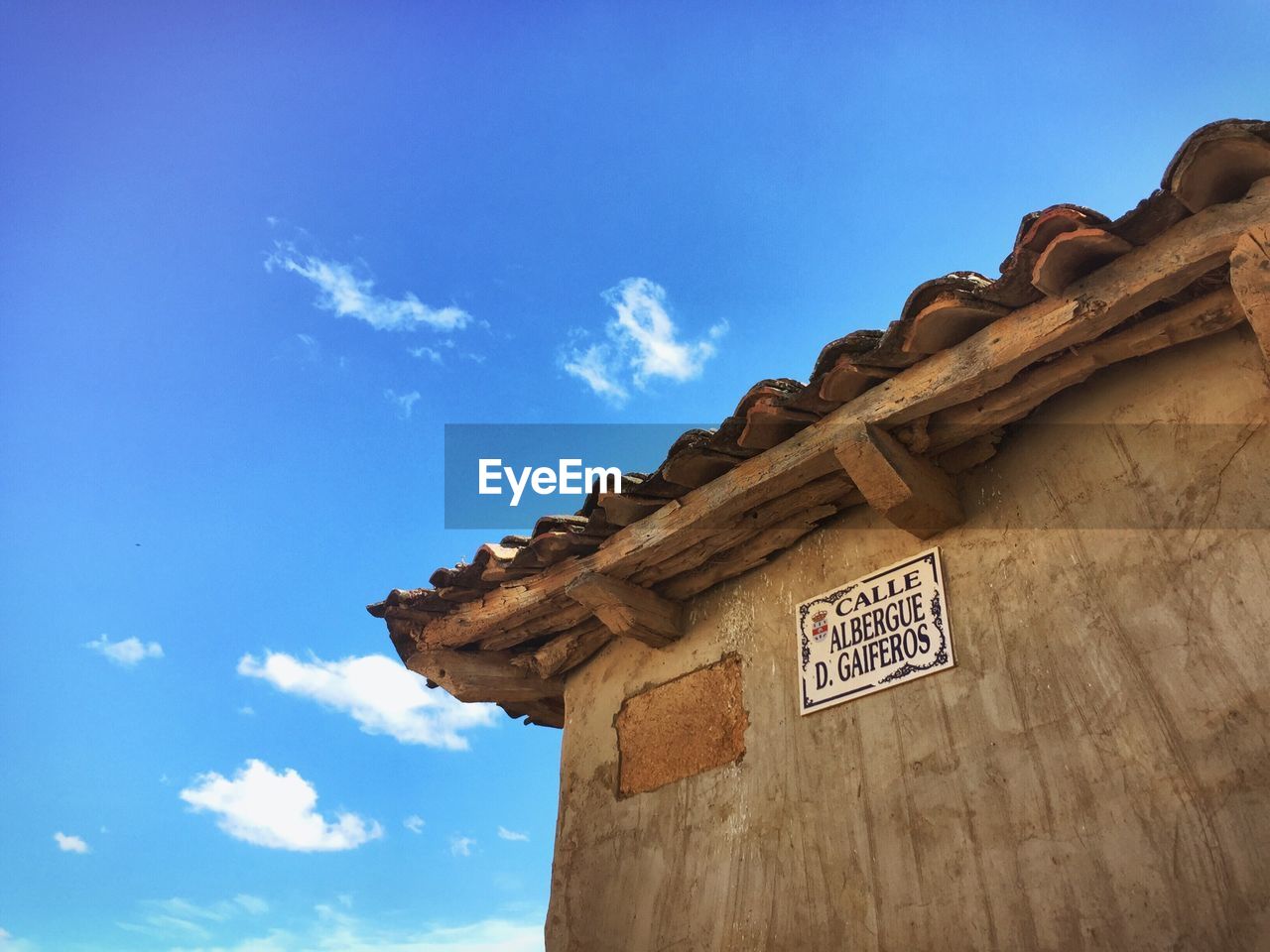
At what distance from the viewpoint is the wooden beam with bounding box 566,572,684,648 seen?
4496 mm

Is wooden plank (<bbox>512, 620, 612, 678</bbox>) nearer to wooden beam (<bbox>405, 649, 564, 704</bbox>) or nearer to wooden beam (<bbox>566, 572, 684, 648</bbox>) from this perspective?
wooden beam (<bbox>405, 649, 564, 704</bbox>)

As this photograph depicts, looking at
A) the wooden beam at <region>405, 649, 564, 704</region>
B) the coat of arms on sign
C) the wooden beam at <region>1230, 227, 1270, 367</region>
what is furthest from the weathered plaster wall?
the wooden beam at <region>405, 649, 564, 704</region>

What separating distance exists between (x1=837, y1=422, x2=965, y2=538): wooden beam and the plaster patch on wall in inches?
46.3

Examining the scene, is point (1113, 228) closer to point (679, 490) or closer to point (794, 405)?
point (794, 405)

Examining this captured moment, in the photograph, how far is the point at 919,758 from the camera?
343cm

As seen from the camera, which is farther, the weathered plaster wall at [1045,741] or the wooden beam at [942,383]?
the wooden beam at [942,383]

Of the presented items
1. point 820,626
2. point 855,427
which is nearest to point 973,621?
point 820,626

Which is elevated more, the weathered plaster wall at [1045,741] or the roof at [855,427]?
the roof at [855,427]

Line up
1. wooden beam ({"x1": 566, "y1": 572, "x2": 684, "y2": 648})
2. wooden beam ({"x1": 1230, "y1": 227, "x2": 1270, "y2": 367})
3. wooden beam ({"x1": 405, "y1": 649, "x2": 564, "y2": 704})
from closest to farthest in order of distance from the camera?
wooden beam ({"x1": 1230, "y1": 227, "x2": 1270, "y2": 367})
wooden beam ({"x1": 566, "y1": 572, "x2": 684, "y2": 648})
wooden beam ({"x1": 405, "y1": 649, "x2": 564, "y2": 704})

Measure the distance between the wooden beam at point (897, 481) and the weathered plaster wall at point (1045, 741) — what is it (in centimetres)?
15

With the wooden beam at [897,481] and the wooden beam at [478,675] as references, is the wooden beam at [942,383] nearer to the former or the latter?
the wooden beam at [897,481]

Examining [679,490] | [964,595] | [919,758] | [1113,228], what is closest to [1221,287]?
[1113,228]

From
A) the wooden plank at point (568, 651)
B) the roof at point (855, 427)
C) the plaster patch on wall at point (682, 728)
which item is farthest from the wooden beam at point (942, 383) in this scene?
the plaster patch on wall at point (682, 728)

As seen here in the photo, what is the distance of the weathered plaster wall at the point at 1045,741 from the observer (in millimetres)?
2723
